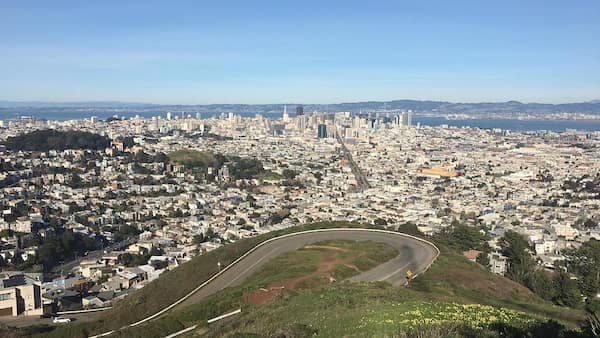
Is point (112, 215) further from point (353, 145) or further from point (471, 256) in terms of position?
point (353, 145)

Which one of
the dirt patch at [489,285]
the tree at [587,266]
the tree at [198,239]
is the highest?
the dirt patch at [489,285]

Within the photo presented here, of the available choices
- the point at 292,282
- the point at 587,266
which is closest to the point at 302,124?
the point at 587,266

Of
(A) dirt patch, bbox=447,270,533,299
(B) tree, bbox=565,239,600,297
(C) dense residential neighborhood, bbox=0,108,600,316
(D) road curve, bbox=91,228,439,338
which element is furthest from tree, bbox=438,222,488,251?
(A) dirt patch, bbox=447,270,533,299

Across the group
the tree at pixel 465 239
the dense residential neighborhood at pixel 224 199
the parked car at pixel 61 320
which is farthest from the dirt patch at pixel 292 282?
the tree at pixel 465 239

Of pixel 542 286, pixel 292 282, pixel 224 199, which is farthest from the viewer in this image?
pixel 224 199

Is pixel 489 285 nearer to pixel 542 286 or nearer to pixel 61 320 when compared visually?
pixel 542 286

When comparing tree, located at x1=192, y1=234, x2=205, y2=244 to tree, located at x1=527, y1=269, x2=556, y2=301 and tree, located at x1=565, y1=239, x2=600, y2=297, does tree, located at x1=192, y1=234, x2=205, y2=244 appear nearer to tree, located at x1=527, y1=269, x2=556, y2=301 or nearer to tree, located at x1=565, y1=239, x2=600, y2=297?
tree, located at x1=527, y1=269, x2=556, y2=301

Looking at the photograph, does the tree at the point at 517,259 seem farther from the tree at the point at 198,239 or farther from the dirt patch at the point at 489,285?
the tree at the point at 198,239
